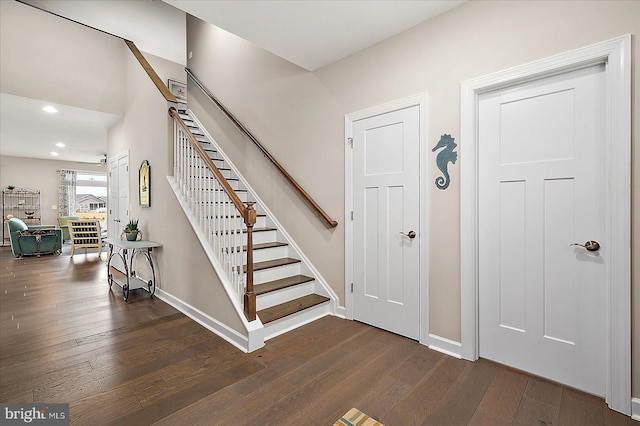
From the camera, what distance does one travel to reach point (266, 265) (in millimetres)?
3250

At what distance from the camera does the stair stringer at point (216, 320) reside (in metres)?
2.43

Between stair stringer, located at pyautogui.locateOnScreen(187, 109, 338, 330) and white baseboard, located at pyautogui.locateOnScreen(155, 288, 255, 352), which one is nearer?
white baseboard, located at pyautogui.locateOnScreen(155, 288, 255, 352)

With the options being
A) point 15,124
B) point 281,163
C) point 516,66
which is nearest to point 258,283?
point 281,163

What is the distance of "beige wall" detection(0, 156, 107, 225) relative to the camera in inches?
363

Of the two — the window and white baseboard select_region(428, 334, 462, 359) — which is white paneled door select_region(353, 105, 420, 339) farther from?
the window

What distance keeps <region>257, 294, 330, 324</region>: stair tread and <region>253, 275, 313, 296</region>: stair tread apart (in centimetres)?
17

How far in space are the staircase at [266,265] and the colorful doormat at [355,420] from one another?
104cm

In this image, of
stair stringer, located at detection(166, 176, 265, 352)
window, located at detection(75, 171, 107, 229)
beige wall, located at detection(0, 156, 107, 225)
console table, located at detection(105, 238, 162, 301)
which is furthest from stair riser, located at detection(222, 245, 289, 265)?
beige wall, located at detection(0, 156, 107, 225)

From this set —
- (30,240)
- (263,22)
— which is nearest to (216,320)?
(263,22)

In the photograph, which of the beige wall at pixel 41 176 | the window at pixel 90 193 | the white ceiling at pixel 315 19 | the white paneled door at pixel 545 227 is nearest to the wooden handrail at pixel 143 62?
the white ceiling at pixel 315 19

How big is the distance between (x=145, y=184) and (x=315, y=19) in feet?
10.7

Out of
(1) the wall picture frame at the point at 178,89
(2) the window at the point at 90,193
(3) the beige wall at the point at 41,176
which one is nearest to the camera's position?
(1) the wall picture frame at the point at 178,89

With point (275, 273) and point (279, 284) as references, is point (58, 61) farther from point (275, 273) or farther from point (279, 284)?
point (279, 284)

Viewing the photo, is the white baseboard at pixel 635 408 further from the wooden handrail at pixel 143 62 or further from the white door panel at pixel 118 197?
the white door panel at pixel 118 197
